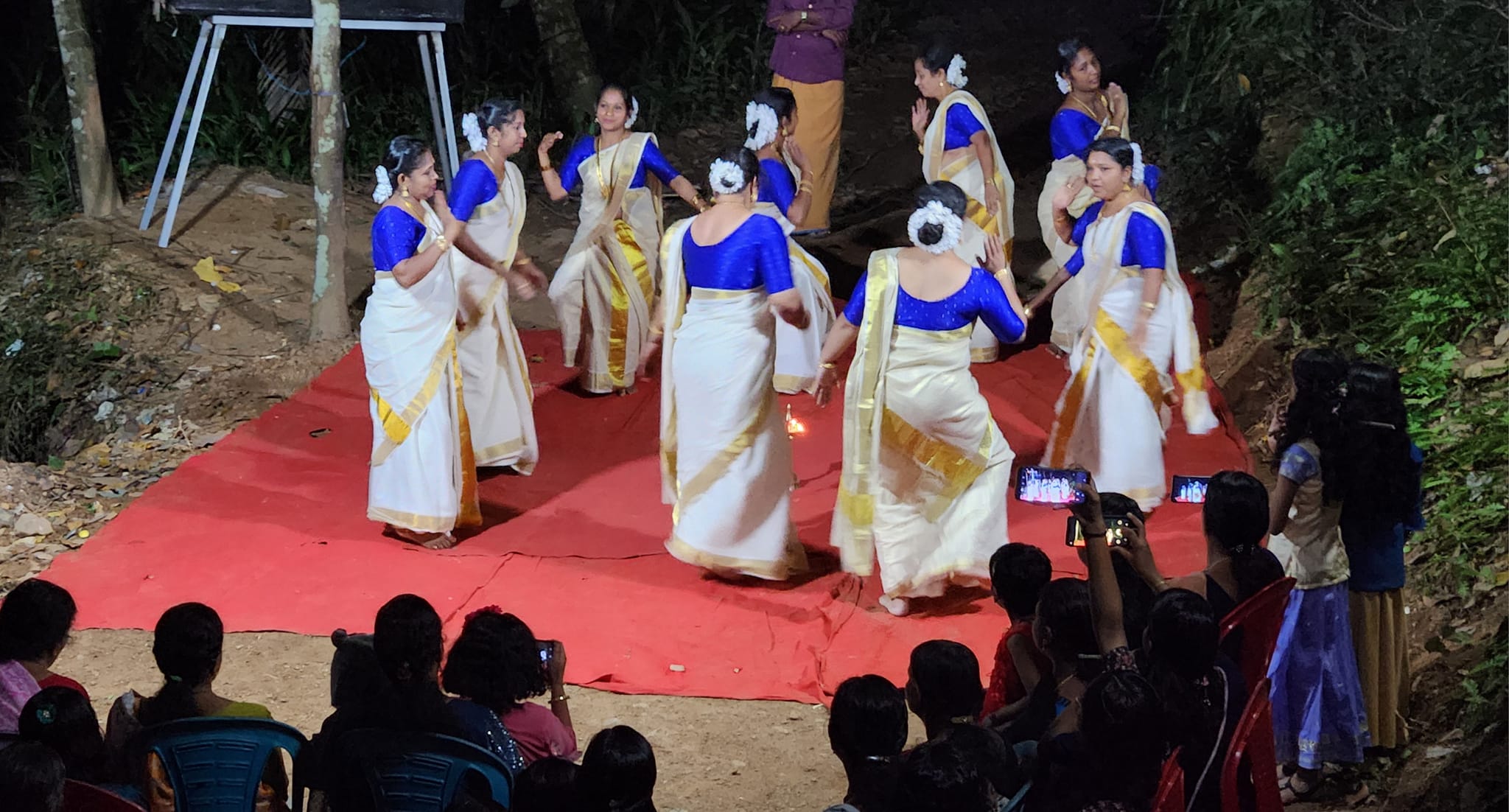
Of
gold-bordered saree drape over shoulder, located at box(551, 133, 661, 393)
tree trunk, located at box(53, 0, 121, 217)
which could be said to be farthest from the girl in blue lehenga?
tree trunk, located at box(53, 0, 121, 217)

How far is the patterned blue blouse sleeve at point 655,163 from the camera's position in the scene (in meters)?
7.61

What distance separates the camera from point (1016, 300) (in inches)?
223

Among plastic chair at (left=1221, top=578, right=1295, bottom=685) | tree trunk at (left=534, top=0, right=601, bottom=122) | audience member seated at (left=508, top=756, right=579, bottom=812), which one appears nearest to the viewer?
audience member seated at (left=508, top=756, right=579, bottom=812)

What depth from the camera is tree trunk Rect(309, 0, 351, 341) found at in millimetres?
8141

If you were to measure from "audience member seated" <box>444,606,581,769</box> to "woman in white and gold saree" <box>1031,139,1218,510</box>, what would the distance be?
3.50 m

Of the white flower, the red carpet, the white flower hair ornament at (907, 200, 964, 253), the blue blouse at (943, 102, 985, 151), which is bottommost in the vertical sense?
the red carpet

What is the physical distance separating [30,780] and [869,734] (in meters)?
1.66

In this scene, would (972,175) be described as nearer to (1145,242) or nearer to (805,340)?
(805,340)

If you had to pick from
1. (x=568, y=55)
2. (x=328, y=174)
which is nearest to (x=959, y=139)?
(x=328, y=174)

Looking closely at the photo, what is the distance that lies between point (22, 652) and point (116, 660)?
177 centimetres

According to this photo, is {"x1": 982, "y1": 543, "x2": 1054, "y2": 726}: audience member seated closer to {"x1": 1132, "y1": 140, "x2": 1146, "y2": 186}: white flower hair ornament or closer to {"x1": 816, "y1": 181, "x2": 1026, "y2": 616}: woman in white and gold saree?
{"x1": 816, "y1": 181, "x2": 1026, "y2": 616}: woman in white and gold saree

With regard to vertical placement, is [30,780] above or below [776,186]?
below

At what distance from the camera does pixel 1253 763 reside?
12.0 feet

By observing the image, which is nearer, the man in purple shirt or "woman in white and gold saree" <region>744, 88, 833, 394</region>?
"woman in white and gold saree" <region>744, 88, 833, 394</region>
